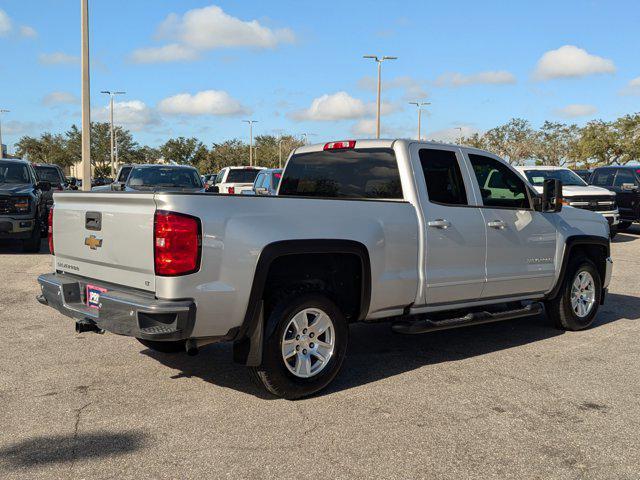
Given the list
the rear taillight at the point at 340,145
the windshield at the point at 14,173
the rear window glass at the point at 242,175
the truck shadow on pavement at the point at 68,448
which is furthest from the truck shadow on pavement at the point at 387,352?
the rear window glass at the point at 242,175

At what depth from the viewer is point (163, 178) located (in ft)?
46.9

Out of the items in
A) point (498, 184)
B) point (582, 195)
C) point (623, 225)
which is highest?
point (498, 184)

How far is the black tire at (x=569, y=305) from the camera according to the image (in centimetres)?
693

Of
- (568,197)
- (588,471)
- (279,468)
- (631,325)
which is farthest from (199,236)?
(568,197)

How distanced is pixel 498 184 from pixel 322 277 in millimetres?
2344

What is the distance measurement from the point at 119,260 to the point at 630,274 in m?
9.77

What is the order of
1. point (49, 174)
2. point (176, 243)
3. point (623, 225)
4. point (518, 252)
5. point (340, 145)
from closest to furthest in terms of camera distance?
point (176, 243), point (340, 145), point (518, 252), point (623, 225), point (49, 174)

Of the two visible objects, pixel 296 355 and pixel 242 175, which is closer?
pixel 296 355

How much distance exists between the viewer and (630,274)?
37.1 feet

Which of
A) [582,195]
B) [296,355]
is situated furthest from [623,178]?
[296,355]

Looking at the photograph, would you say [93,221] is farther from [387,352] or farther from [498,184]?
[498,184]

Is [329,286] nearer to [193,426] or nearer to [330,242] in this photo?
[330,242]

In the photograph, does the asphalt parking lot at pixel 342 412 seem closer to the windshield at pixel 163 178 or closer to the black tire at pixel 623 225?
the windshield at pixel 163 178

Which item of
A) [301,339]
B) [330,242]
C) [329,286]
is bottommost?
[301,339]
